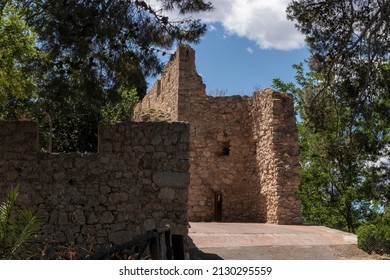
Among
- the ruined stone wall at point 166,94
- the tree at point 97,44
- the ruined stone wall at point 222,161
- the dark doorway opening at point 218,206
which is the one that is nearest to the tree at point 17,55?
the tree at point 97,44

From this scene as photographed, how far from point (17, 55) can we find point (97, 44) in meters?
1.76

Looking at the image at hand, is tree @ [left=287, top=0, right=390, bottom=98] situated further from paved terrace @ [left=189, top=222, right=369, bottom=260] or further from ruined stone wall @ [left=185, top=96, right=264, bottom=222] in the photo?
ruined stone wall @ [left=185, top=96, right=264, bottom=222]

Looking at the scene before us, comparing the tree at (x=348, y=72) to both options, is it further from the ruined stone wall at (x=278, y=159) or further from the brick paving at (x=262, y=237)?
the brick paving at (x=262, y=237)

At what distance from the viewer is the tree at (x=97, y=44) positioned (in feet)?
31.3

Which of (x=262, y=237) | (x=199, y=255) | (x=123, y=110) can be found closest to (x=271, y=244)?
(x=262, y=237)

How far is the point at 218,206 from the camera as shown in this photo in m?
17.5

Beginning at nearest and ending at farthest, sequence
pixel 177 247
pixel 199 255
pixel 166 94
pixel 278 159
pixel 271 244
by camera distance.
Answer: pixel 177 247, pixel 199 255, pixel 271 244, pixel 278 159, pixel 166 94

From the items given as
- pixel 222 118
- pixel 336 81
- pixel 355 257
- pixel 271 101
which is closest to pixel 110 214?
pixel 355 257

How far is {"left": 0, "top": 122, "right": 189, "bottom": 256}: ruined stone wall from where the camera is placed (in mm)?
8992

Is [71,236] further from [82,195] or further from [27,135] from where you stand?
[27,135]

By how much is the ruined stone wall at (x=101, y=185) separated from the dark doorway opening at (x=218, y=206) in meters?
8.11

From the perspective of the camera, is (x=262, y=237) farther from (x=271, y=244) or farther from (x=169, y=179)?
(x=169, y=179)

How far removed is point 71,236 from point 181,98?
29.8ft

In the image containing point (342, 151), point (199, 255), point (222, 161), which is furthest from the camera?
point (222, 161)
